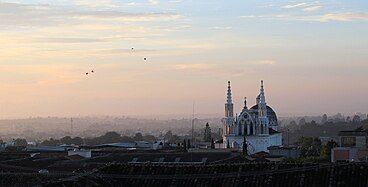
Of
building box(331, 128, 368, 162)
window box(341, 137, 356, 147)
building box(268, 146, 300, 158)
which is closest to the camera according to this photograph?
building box(331, 128, 368, 162)

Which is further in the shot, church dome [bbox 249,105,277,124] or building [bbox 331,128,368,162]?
church dome [bbox 249,105,277,124]

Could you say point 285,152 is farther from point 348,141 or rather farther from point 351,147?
point 351,147

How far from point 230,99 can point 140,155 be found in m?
33.2

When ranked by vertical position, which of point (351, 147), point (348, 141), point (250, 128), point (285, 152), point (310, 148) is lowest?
point (285, 152)

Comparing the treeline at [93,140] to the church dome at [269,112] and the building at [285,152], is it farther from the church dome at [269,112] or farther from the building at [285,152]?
the building at [285,152]

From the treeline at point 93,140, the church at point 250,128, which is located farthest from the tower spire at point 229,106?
the treeline at point 93,140

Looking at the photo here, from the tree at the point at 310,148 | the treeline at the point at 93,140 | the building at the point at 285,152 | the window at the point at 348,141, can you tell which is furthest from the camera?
the treeline at the point at 93,140

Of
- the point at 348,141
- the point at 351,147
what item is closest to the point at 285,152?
the point at 348,141

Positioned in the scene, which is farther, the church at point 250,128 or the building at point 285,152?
the church at point 250,128

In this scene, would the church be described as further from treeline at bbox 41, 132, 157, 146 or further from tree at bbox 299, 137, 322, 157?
treeline at bbox 41, 132, 157, 146

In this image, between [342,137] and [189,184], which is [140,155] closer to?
[342,137]

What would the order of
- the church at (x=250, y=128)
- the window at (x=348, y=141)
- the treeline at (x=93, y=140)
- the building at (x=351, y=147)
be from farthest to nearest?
the treeline at (x=93, y=140) < the church at (x=250, y=128) < the window at (x=348, y=141) < the building at (x=351, y=147)

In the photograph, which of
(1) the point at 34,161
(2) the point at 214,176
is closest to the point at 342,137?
(1) the point at 34,161

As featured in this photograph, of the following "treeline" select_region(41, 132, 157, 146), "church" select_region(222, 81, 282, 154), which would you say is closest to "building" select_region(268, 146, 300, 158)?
"church" select_region(222, 81, 282, 154)
